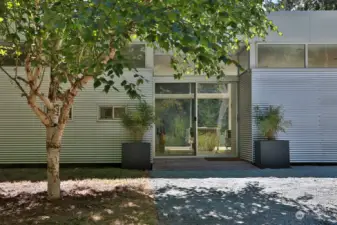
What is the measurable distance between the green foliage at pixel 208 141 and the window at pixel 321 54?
383cm

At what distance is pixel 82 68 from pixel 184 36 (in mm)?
2049

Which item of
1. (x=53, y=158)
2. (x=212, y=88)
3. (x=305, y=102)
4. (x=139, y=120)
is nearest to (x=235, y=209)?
(x=53, y=158)

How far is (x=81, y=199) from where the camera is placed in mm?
6371

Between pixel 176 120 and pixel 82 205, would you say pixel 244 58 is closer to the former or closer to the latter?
pixel 176 120

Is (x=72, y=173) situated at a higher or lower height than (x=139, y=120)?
lower

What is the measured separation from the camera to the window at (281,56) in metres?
10.9

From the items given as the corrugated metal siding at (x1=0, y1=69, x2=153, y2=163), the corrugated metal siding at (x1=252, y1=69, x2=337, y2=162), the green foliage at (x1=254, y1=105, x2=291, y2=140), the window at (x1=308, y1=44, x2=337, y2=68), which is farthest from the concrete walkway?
the window at (x1=308, y1=44, x2=337, y2=68)

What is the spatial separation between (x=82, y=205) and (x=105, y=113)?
5015mm

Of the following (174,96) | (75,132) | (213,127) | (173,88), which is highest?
(173,88)

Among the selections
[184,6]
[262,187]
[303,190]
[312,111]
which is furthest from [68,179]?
[312,111]

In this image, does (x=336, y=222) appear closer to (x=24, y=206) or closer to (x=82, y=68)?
(x=82, y=68)

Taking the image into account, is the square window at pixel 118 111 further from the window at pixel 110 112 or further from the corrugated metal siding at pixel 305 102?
the corrugated metal siding at pixel 305 102

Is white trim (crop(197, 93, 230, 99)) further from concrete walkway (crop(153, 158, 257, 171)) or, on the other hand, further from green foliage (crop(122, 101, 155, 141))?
green foliage (crop(122, 101, 155, 141))

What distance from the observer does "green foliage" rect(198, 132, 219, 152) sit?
12070mm
